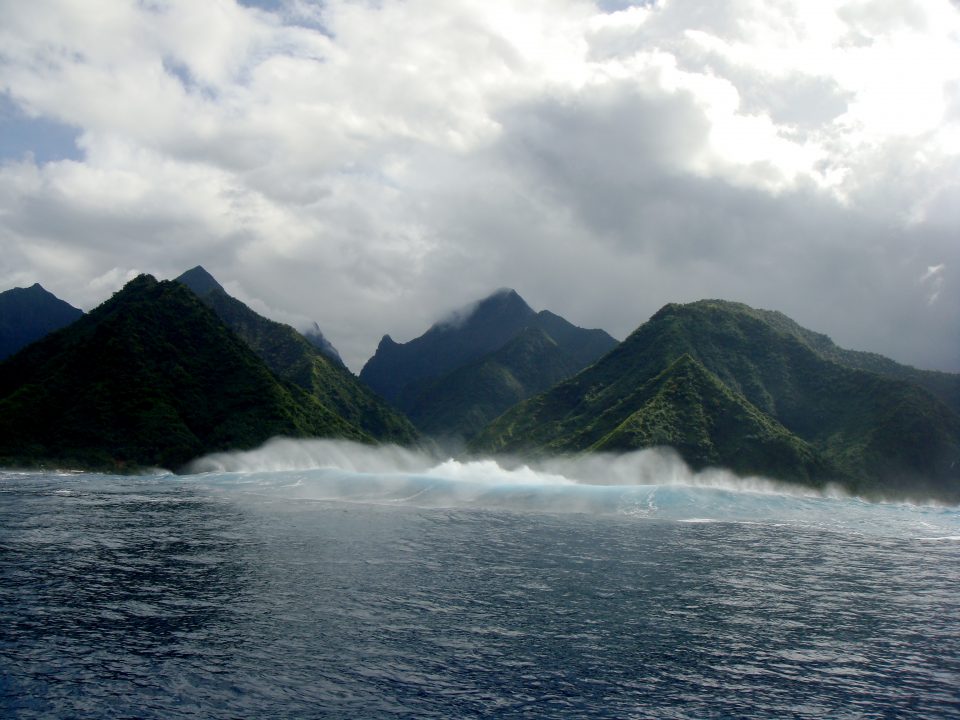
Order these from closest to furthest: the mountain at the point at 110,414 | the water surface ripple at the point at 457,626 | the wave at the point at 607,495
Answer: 1. the water surface ripple at the point at 457,626
2. the wave at the point at 607,495
3. the mountain at the point at 110,414

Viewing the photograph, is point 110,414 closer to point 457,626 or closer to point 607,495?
point 607,495

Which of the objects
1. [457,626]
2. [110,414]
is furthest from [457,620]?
[110,414]

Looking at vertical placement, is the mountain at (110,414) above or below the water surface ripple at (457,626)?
above

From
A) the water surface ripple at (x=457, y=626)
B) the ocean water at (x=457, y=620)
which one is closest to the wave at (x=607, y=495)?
the ocean water at (x=457, y=620)

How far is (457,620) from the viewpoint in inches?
1313

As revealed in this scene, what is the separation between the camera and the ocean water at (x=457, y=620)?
936 inches

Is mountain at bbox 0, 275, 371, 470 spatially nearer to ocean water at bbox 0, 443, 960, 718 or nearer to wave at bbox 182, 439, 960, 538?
wave at bbox 182, 439, 960, 538

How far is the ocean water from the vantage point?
2377cm

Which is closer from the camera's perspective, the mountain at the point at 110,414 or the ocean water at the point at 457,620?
the ocean water at the point at 457,620

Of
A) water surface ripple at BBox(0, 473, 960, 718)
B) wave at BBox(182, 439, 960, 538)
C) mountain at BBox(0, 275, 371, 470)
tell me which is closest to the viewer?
water surface ripple at BBox(0, 473, 960, 718)

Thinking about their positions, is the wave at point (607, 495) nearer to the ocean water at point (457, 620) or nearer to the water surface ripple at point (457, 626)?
the ocean water at point (457, 620)

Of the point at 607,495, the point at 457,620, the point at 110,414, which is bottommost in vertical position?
the point at 607,495

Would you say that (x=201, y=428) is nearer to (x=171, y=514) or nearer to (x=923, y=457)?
(x=171, y=514)

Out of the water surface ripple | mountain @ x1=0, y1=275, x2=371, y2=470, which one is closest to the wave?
mountain @ x1=0, y1=275, x2=371, y2=470
